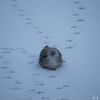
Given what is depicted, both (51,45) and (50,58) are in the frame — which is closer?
(50,58)

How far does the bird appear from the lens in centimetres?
380

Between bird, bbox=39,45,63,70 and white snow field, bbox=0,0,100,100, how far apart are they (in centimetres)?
5

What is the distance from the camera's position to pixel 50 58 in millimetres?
3861

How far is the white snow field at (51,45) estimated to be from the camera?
11.4 ft

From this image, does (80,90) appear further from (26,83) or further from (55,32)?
(55,32)

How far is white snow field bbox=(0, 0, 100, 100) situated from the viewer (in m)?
3.46

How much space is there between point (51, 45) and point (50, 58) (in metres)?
0.30

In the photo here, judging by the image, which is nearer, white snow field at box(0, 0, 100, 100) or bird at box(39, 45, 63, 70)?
white snow field at box(0, 0, 100, 100)

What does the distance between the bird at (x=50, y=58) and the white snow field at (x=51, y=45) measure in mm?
54

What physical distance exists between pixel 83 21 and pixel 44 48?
0.71 m

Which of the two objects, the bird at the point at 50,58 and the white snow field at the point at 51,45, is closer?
the white snow field at the point at 51,45

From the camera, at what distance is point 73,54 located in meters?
3.99

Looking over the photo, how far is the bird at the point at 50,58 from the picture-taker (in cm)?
380

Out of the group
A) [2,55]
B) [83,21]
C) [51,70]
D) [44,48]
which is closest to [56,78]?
[51,70]
